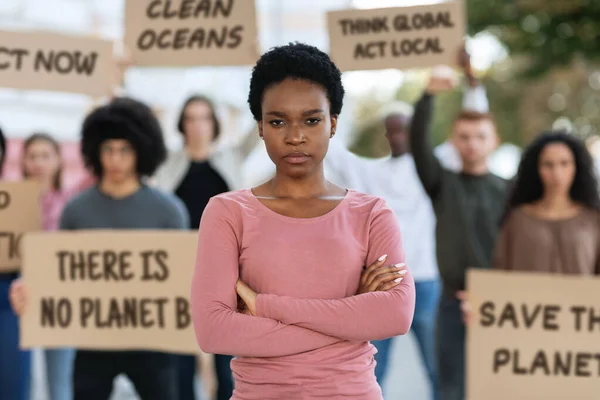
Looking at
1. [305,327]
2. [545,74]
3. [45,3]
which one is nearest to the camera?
[305,327]

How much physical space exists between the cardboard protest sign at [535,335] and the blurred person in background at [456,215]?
0.93 ft

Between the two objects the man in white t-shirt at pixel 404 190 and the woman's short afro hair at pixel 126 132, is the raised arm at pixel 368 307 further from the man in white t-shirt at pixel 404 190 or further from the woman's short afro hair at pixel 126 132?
the man in white t-shirt at pixel 404 190

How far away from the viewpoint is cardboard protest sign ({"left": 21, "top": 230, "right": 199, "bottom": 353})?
3926 millimetres

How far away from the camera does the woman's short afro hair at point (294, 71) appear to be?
2070mm

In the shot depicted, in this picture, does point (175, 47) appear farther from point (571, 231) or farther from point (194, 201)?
point (571, 231)

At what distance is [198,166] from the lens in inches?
197

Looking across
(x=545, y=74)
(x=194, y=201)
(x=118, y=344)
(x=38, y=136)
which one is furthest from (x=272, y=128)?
(x=545, y=74)

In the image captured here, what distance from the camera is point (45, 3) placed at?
37.0ft

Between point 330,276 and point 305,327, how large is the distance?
125mm

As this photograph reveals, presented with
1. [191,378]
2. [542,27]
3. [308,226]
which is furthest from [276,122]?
[542,27]

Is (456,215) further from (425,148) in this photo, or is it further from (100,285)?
(100,285)

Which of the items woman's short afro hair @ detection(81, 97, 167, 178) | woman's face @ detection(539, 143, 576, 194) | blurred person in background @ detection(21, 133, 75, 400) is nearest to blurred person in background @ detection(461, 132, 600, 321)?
woman's face @ detection(539, 143, 576, 194)

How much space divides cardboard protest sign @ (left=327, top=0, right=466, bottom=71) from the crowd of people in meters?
0.27

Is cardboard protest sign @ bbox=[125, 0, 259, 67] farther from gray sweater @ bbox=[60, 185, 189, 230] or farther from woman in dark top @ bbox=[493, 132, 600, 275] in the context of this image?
woman in dark top @ bbox=[493, 132, 600, 275]
